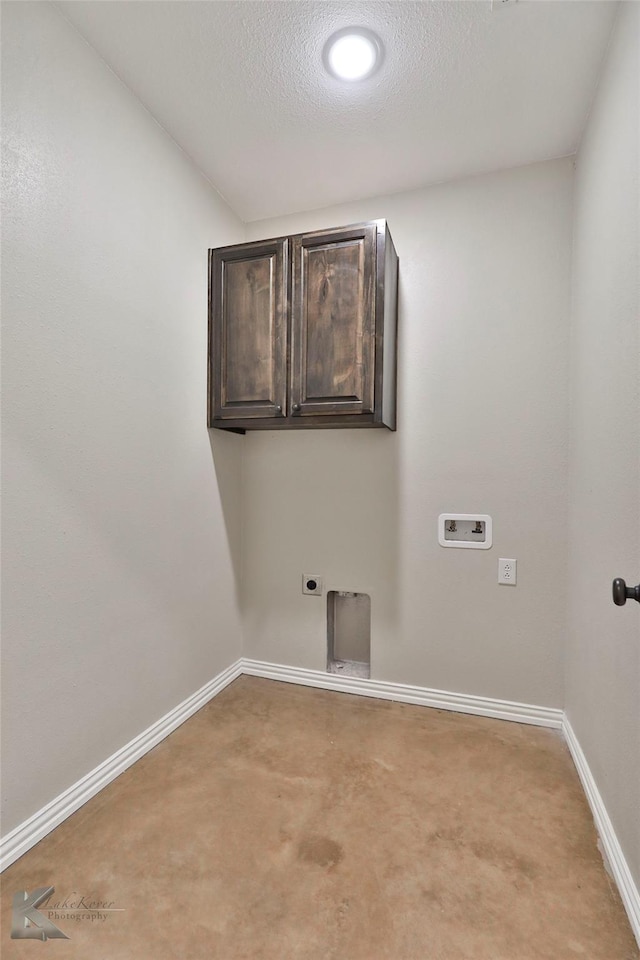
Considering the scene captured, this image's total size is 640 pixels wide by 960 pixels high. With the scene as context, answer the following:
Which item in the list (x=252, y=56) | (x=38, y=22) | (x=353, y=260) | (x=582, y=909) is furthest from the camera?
(x=353, y=260)

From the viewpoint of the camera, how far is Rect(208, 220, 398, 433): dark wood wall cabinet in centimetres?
207

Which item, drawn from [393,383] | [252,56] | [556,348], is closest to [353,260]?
[393,383]

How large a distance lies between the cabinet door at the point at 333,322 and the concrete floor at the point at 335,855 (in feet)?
4.81

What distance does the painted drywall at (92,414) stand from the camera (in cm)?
141

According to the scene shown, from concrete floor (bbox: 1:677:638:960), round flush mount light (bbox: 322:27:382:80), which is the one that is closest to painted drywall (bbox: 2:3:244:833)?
concrete floor (bbox: 1:677:638:960)

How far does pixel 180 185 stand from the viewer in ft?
7.06

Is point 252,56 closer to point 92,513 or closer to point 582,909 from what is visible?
point 92,513

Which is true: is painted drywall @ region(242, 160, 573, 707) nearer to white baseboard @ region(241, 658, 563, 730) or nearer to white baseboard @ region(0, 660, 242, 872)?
white baseboard @ region(241, 658, 563, 730)

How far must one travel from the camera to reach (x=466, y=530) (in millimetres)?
2301

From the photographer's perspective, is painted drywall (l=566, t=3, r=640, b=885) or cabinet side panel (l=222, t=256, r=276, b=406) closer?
painted drywall (l=566, t=3, r=640, b=885)

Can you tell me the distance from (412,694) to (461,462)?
3.88ft

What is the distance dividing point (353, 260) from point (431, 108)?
2.04ft

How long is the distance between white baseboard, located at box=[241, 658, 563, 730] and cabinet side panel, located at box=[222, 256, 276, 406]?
1484 mm

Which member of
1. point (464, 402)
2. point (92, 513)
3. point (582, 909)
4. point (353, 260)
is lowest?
point (582, 909)
